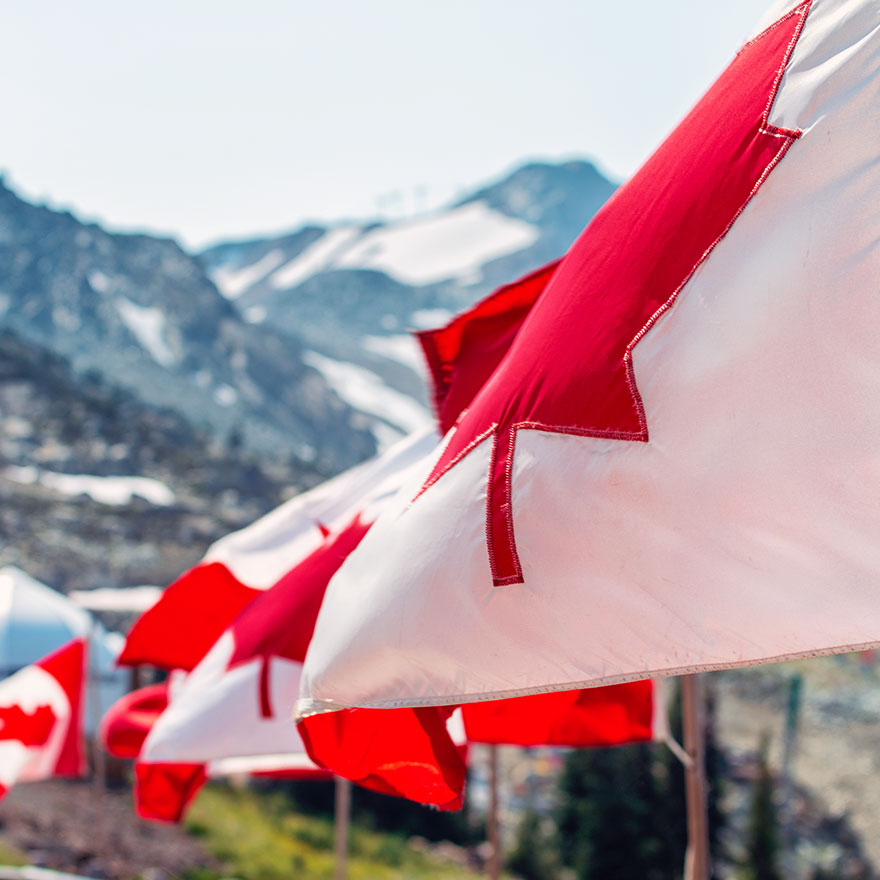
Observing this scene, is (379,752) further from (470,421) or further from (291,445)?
(291,445)

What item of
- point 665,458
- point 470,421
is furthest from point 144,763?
point 665,458

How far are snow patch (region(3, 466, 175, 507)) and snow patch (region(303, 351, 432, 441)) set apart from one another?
4740 cm

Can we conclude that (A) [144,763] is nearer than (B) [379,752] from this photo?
No

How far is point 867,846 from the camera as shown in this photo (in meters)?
29.0

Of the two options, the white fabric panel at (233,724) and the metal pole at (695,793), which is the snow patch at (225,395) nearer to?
the white fabric panel at (233,724)

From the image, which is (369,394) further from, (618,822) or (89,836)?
(89,836)

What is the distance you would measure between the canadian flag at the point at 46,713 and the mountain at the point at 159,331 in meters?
72.4

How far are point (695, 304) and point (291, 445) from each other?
261ft

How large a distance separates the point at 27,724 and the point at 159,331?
88.5 m

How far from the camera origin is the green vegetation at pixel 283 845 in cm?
1530

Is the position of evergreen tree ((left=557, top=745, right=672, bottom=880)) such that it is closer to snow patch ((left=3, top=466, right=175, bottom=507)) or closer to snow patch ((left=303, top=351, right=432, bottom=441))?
snow patch ((left=3, top=466, right=175, bottom=507))

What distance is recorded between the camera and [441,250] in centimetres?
18800

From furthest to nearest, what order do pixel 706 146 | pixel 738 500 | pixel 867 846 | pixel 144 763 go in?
pixel 867 846 → pixel 144 763 → pixel 706 146 → pixel 738 500

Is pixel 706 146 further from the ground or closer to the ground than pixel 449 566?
further from the ground
